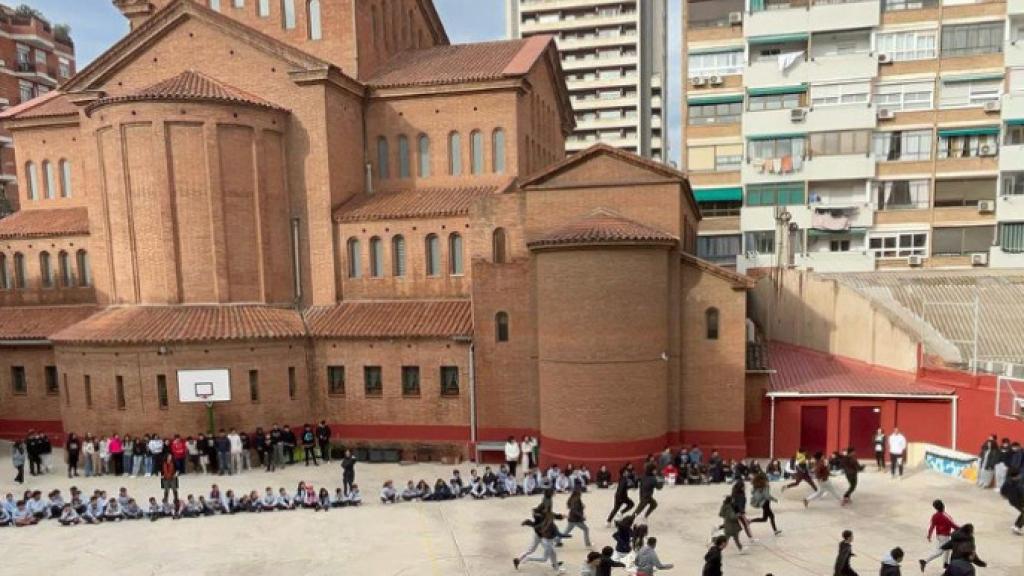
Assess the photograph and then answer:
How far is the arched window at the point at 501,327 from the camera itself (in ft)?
73.3

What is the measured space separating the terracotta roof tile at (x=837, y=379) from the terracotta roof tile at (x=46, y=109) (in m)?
32.1

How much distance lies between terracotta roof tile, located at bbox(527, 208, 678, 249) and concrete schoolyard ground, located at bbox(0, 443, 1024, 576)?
7603 mm

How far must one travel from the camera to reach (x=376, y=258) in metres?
25.7

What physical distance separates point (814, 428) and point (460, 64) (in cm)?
2060

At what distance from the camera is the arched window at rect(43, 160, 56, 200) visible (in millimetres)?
29188

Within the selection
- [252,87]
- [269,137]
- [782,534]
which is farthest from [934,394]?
[252,87]

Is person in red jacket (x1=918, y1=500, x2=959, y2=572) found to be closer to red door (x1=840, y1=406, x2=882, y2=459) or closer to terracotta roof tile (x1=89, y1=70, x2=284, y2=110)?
red door (x1=840, y1=406, x2=882, y2=459)

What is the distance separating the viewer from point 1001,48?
31703mm

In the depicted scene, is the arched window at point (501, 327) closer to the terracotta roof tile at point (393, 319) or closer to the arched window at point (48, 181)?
the terracotta roof tile at point (393, 319)

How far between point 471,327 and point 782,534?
39.5ft

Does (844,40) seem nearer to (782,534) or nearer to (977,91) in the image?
(977,91)

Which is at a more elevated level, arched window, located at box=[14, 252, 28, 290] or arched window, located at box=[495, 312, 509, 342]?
arched window, located at box=[14, 252, 28, 290]

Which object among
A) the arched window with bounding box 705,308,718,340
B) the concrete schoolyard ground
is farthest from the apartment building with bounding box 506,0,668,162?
the concrete schoolyard ground

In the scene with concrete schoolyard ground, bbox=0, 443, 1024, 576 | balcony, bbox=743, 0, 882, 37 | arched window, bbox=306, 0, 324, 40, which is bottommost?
concrete schoolyard ground, bbox=0, 443, 1024, 576
